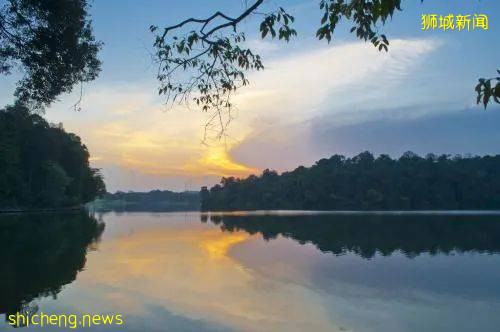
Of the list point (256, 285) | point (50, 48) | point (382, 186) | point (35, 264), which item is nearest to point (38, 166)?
point (35, 264)

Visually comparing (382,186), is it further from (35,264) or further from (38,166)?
(35,264)

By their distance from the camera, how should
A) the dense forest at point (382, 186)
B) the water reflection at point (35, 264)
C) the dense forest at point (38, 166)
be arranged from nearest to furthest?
the water reflection at point (35, 264) < the dense forest at point (38, 166) < the dense forest at point (382, 186)

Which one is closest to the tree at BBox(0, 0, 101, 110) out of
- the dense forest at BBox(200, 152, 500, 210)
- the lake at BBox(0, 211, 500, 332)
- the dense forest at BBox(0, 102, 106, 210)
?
the lake at BBox(0, 211, 500, 332)

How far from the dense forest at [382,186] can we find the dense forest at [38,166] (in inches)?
→ 2119

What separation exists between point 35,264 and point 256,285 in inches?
356

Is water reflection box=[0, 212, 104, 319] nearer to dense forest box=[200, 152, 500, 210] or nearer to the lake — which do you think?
the lake

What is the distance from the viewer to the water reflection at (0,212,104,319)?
13.2m

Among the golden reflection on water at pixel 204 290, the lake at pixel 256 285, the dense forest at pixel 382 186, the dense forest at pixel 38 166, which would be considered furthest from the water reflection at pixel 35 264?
the dense forest at pixel 382 186

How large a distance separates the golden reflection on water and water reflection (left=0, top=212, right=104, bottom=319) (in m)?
0.91

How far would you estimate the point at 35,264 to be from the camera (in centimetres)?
1869

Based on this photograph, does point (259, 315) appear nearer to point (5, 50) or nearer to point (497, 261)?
point (5, 50)

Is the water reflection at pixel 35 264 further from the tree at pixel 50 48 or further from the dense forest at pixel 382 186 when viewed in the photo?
the dense forest at pixel 382 186

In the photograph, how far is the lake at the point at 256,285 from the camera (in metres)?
11.6

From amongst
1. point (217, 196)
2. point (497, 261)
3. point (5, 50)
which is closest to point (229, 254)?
point (497, 261)
